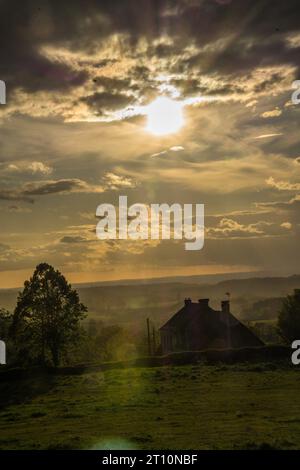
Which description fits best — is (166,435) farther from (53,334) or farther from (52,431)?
(53,334)

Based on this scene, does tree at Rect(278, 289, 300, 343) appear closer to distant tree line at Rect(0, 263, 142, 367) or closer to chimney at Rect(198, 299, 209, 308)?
chimney at Rect(198, 299, 209, 308)

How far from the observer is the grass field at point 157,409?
23781 mm

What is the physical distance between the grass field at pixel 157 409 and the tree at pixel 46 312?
7397 millimetres

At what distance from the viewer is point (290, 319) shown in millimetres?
77188

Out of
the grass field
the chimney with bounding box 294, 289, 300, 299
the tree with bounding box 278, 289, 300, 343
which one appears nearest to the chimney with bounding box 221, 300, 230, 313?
the tree with bounding box 278, 289, 300, 343

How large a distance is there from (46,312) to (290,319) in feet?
117

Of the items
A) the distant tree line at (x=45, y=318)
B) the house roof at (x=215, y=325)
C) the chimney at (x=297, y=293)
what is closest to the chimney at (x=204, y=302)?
the house roof at (x=215, y=325)

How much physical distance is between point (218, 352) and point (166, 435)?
3381 centimetres

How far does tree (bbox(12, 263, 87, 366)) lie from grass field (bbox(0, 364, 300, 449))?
24.3ft

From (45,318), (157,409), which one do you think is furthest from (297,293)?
(157,409)

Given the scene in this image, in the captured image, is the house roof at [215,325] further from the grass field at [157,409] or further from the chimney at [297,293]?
the grass field at [157,409]

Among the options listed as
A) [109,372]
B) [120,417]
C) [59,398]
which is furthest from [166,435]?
[109,372]

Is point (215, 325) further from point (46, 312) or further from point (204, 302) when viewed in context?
point (46, 312)

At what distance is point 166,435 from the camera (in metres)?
24.6
